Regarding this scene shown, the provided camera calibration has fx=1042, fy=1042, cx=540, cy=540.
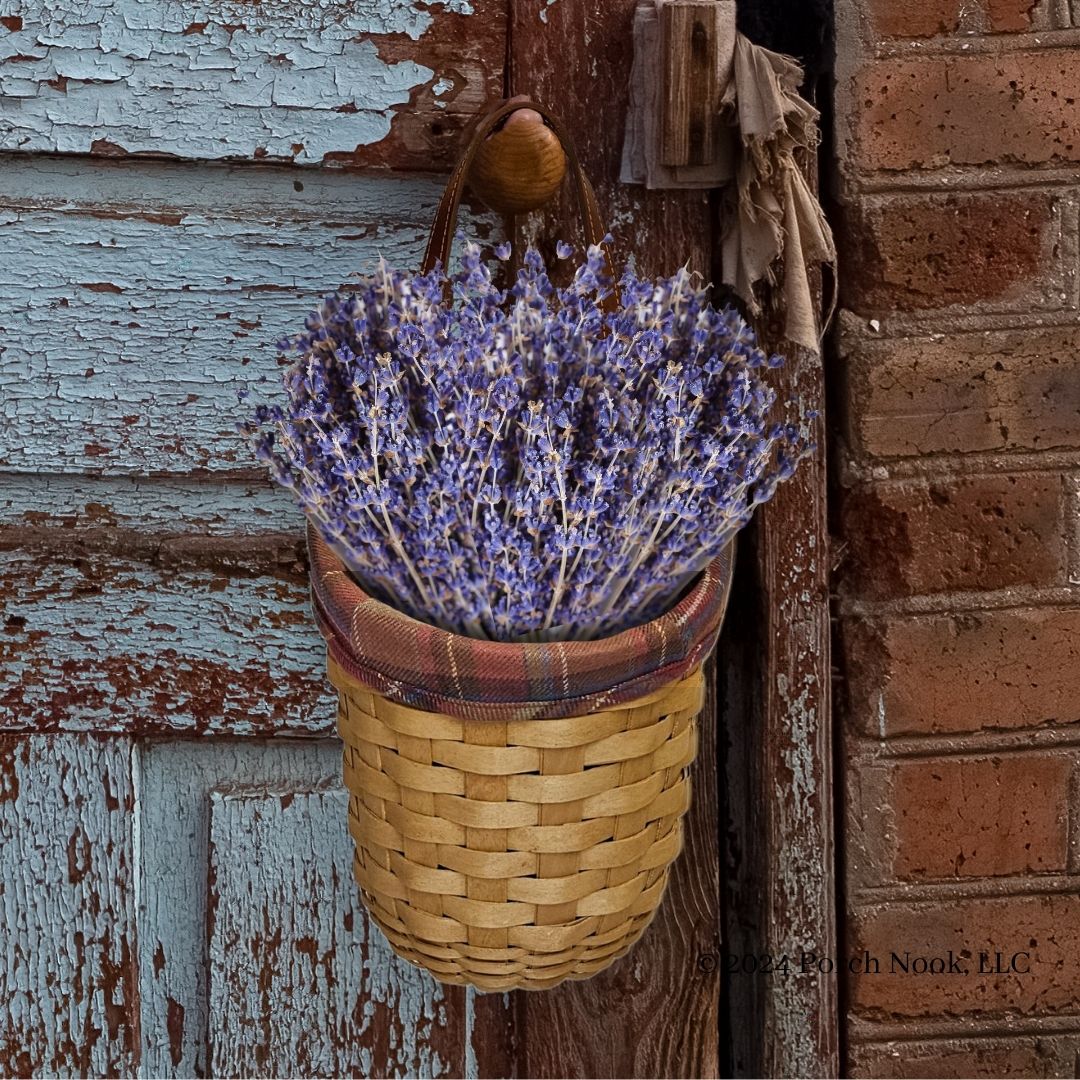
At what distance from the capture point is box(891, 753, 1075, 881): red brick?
1.04 m

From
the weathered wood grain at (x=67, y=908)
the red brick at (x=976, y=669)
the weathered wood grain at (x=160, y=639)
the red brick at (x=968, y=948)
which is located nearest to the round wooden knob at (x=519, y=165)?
the weathered wood grain at (x=160, y=639)

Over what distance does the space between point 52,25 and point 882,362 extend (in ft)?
2.73

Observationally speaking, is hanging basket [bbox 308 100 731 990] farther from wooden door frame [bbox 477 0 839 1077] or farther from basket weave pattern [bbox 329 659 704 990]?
wooden door frame [bbox 477 0 839 1077]

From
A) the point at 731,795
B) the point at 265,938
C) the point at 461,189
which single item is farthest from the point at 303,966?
the point at 461,189

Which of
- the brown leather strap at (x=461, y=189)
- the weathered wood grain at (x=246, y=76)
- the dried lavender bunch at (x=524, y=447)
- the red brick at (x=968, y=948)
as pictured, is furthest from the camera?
the red brick at (x=968, y=948)

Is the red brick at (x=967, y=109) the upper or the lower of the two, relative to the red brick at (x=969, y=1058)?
upper

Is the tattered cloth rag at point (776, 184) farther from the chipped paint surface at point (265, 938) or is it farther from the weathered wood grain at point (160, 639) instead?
the chipped paint surface at point (265, 938)

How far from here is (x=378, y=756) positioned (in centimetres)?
78

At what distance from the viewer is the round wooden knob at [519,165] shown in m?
0.83

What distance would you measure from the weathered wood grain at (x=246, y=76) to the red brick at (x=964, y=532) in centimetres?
56

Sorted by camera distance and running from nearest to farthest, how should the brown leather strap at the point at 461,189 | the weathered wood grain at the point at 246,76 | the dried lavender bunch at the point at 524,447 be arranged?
the dried lavender bunch at the point at 524,447 < the brown leather strap at the point at 461,189 < the weathered wood grain at the point at 246,76

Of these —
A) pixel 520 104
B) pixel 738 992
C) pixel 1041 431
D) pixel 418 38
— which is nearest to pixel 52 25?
pixel 418 38

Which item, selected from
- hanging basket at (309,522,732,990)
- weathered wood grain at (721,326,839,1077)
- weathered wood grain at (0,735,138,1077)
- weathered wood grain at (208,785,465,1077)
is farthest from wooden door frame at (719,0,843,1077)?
weathered wood grain at (0,735,138,1077)

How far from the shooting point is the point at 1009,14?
979mm
